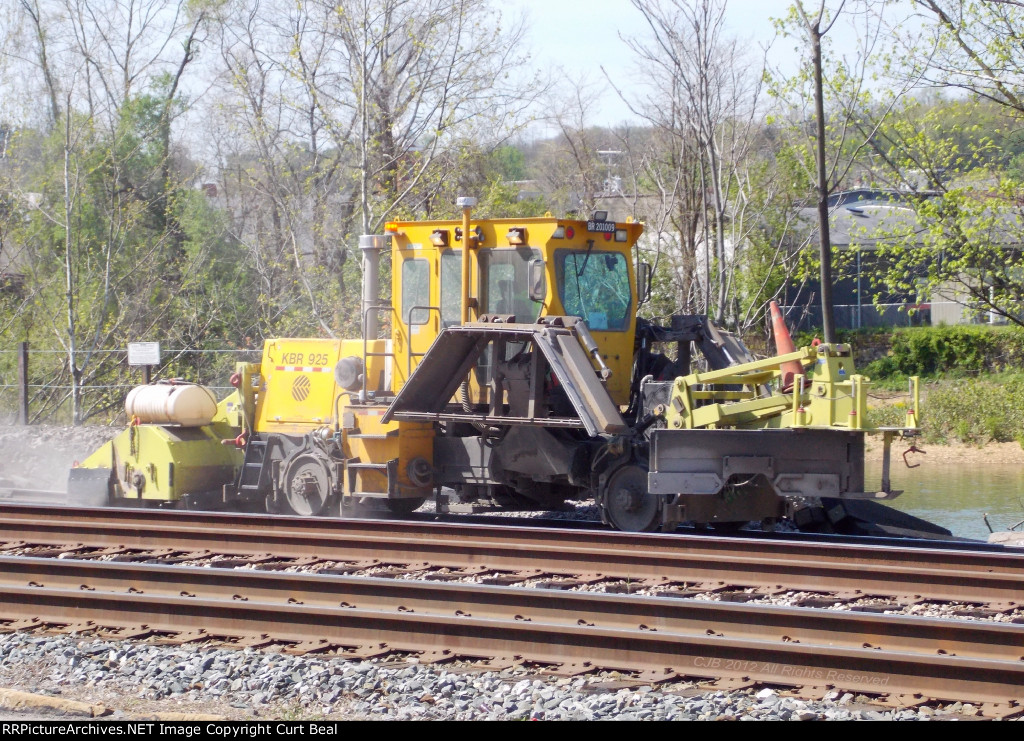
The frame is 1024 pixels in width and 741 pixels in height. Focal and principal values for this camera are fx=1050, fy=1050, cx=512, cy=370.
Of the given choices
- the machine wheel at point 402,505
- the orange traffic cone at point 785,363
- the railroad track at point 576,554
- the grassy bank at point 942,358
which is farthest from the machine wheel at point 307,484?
the grassy bank at point 942,358

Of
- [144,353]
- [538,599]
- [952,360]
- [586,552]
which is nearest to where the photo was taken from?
[538,599]

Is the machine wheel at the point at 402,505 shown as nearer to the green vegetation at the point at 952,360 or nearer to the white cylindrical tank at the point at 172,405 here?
the white cylindrical tank at the point at 172,405

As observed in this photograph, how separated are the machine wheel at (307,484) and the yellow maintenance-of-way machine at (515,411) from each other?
0.8 inches

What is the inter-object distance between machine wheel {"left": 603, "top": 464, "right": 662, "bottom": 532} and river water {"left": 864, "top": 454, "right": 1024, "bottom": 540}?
4201 millimetres

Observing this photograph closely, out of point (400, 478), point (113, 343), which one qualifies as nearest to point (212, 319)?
point (113, 343)

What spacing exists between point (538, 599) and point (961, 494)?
1031 centimetres

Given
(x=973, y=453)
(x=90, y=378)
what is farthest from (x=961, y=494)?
(x=90, y=378)

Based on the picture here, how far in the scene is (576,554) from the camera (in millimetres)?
8773

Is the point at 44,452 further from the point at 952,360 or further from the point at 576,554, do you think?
the point at 952,360

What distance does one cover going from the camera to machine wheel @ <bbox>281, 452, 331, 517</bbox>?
11.8 metres

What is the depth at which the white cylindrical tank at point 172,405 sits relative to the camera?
12.6 metres

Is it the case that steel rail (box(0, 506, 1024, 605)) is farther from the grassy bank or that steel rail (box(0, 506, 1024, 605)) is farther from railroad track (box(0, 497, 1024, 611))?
the grassy bank

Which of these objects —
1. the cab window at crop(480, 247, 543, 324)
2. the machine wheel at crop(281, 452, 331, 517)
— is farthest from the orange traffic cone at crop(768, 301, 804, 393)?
the machine wheel at crop(281, 452, 331, 517)
